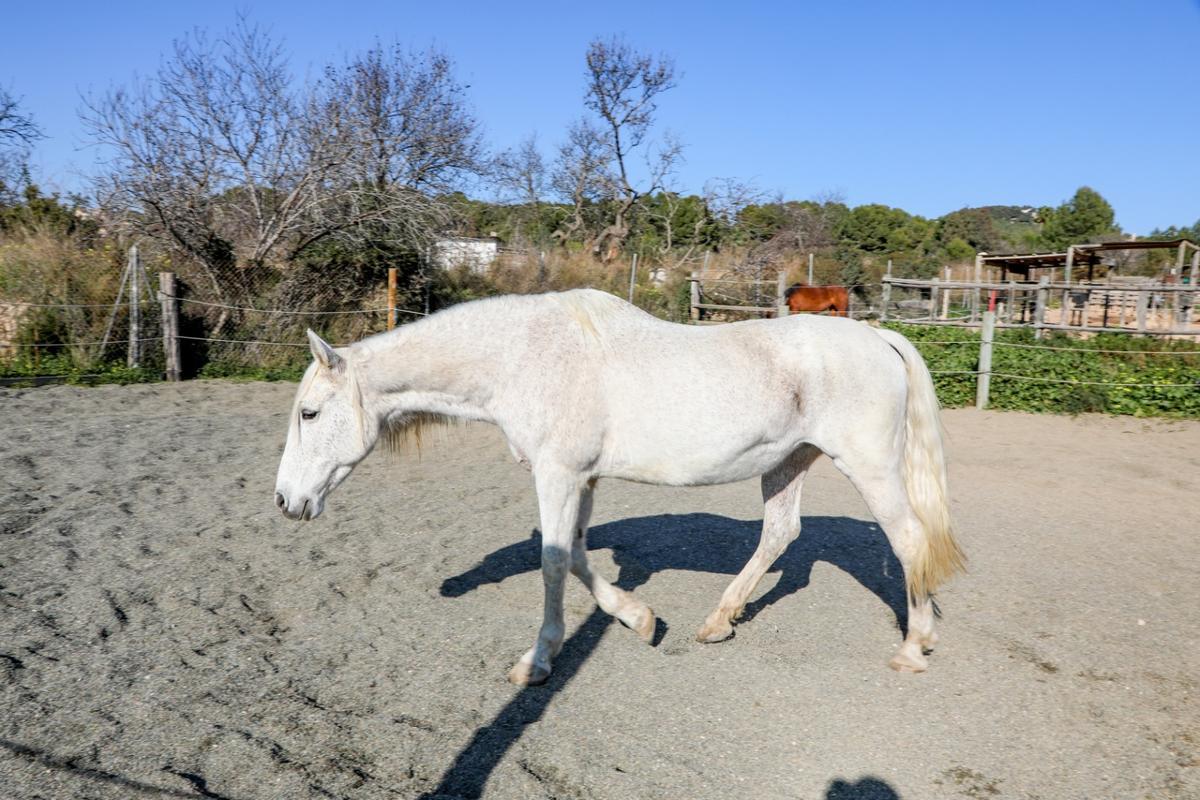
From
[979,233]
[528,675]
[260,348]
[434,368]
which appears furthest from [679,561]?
[979,233]

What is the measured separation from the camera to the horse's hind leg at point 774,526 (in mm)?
3734

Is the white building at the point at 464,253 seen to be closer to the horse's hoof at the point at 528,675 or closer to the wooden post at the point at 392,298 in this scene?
the wooden post at the point at 392,298

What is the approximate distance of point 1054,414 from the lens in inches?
383

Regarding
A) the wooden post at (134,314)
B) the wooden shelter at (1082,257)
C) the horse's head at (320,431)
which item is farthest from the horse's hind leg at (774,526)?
the wooden shelter at (1082,257)

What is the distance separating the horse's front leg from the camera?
319cm

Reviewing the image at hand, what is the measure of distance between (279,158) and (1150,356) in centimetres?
1365

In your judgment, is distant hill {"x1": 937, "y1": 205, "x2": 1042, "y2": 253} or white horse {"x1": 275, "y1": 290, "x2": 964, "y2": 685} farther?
distant hill {"x1": 937, "y1": 205, "x2": 1042, "y2": 253}

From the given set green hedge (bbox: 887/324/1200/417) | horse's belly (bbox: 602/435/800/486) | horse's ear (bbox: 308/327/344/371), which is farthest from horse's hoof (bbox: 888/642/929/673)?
green hedge (bbox: 887/324/1200/417)

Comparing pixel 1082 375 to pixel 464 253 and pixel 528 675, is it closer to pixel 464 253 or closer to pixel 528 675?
pixel 528 675

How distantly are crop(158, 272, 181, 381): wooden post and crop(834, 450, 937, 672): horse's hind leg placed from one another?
10.2 meters

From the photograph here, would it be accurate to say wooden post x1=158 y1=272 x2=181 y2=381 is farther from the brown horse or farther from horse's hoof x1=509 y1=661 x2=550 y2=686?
the brown horse

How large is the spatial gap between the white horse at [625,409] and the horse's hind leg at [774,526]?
1.30 feet

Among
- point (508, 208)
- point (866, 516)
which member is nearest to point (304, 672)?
point (866, 516)

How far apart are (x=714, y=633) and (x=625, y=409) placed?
1234mm
